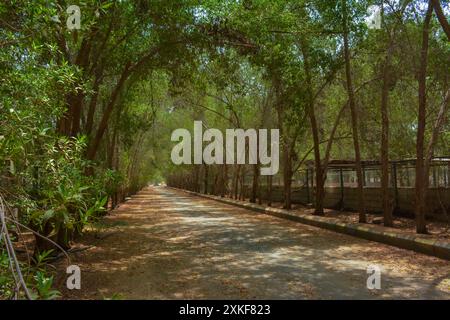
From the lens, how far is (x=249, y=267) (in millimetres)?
8836

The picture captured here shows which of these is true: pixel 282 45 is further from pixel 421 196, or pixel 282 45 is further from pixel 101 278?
pixel 101 278

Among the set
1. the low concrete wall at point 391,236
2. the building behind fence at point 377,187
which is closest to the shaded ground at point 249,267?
the low concrete wall at point 391,236

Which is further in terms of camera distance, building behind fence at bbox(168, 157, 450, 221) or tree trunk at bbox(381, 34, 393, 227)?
building behind fence at bbox(168, 157, 450, 221)

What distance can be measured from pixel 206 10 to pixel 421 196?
728cm

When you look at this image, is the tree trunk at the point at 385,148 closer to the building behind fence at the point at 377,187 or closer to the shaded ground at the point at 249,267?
the building behind fence at the point at 377,187

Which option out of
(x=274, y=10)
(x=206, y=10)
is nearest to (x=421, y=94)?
(x=274, y=10)

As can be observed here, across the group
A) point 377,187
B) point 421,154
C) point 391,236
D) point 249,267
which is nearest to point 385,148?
point 421,154

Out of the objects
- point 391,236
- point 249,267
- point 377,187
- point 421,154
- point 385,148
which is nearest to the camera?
point 249,267

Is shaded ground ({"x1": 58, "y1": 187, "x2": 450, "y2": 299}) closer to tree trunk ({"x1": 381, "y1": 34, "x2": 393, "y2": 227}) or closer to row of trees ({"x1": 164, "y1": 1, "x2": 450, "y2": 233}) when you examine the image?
tree trunk ({"x1": 381, "y1": 34, "x2": 393, "y2": 227})

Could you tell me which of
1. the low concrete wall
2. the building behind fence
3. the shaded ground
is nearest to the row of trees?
the building behind fence

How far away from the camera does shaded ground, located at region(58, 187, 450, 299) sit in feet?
22.7

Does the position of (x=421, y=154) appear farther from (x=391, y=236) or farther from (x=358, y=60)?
(x=358, y=60)

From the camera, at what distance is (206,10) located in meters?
13.1

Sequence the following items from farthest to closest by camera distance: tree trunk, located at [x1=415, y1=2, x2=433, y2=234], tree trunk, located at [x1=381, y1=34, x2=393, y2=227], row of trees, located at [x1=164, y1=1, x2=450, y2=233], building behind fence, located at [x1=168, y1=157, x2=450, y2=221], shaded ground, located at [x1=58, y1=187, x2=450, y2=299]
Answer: building behind fence, located at [x1=168, y1=157, x2=450, y2=221] → tree trunk, located at [x1=381, y1=34, x2=393, y2=227] → row of trees, located at [x1=164, y1=1, x2=450, y2=233] → tree trunk, located at [x1=415, y1=2, x2=433, y2=234] → shaded ground, located at [x1=58, y1=187, x2=450, y2=299]
